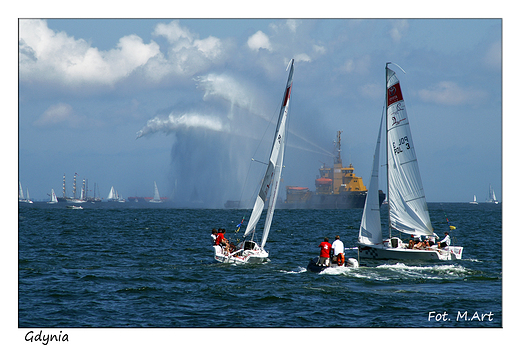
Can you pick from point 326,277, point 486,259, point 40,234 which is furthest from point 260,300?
point 40,234

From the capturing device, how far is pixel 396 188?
3266 centimetres

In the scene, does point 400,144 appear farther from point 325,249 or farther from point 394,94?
point 325,249

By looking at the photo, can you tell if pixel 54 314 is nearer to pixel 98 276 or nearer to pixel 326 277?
pixel 98 276

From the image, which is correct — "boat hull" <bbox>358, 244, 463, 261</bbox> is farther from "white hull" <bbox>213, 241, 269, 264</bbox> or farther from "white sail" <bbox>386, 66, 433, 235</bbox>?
"white hull" <bbox>213, 241, 269, 264</bbox>

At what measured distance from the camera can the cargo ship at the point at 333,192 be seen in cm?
12538

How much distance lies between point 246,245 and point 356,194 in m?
97.6

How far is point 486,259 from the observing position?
31.6 m

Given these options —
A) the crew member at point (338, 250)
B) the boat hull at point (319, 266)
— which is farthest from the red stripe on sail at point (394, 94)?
the boat hull at point (319, 266)

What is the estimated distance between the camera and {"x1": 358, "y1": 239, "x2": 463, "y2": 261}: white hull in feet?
99.1

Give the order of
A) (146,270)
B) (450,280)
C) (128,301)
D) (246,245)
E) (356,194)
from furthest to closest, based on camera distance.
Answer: (356,194), (246,245), (146,270), (450,280), (128,301)

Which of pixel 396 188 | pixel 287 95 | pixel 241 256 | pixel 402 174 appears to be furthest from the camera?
pixel 396 188

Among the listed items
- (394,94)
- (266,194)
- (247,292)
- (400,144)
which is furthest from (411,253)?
(247,292)

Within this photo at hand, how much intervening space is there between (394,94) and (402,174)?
520 cm

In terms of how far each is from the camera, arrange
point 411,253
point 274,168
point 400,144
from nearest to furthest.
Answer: point 411,253 < point 274,168 < point 400,144
